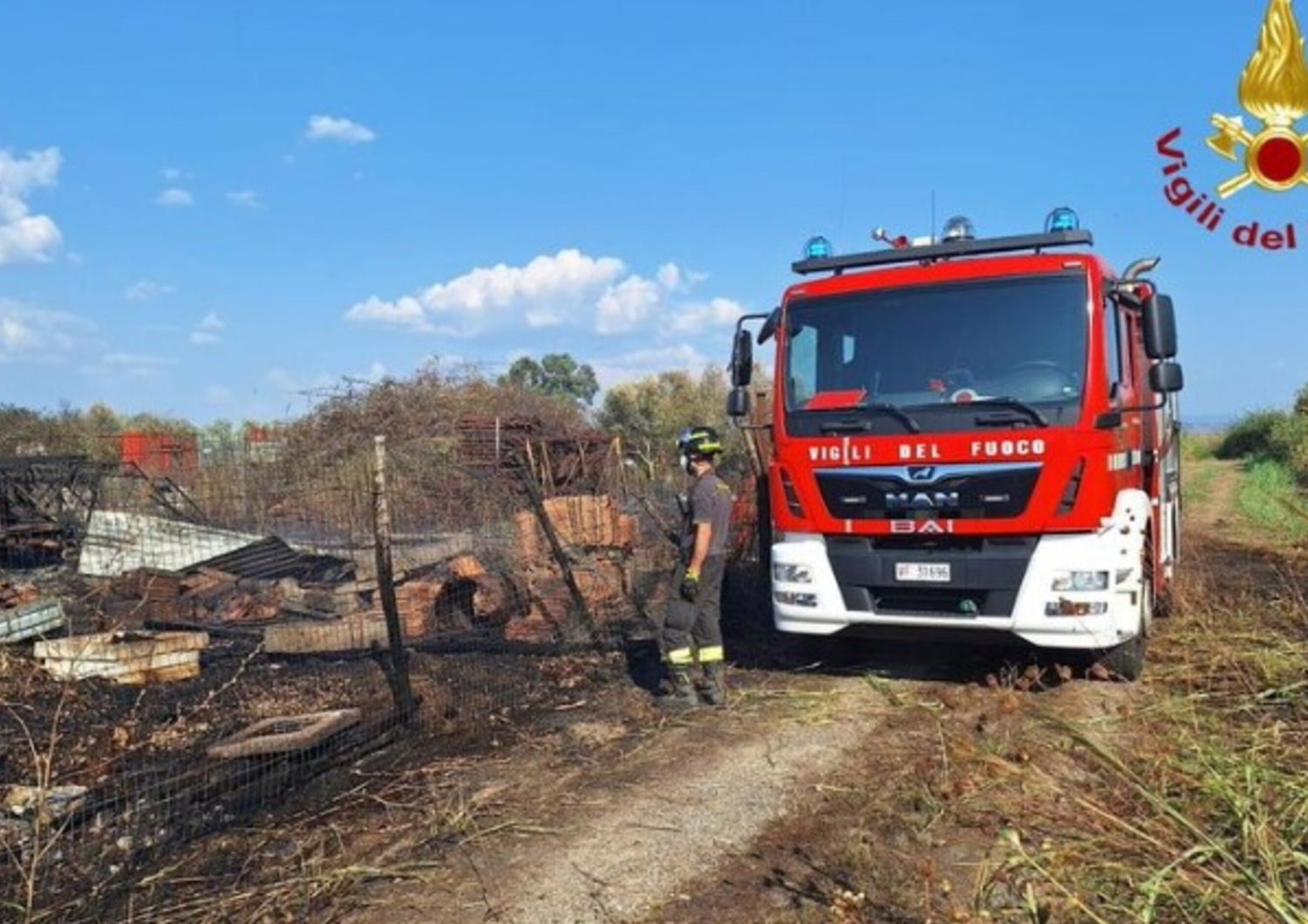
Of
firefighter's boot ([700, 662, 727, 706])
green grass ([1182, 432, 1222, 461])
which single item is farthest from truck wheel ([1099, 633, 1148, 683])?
green grass ([1182, 432, 1222, 461])

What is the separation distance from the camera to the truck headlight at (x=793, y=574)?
704 cm

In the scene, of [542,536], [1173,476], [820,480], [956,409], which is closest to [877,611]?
[820,480]

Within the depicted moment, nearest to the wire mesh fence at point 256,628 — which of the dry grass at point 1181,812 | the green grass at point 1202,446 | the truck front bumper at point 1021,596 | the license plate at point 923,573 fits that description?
the truck front bumper at point 1021,596

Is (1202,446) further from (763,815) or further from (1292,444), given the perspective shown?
(763,815)

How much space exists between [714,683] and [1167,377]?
3507 mm

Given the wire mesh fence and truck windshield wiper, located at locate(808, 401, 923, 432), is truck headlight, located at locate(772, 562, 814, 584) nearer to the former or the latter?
truck windshield wiper, located at locate(808, 401, 923, 432)

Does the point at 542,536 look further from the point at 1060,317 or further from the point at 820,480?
the point at 1060,317

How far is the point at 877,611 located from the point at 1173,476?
409 centimetres

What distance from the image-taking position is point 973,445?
641cm

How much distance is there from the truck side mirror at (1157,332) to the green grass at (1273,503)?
1.74 metres

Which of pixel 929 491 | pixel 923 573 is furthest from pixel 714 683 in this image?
pixel 929 491

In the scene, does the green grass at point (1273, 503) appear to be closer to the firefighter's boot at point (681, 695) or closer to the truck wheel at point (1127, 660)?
the truck wheel at point (1127, 660)

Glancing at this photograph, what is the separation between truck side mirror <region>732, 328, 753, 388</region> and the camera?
7719mm

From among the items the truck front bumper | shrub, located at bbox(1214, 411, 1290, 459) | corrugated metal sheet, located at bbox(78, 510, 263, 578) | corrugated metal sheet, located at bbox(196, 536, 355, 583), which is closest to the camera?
the truck front bumper
